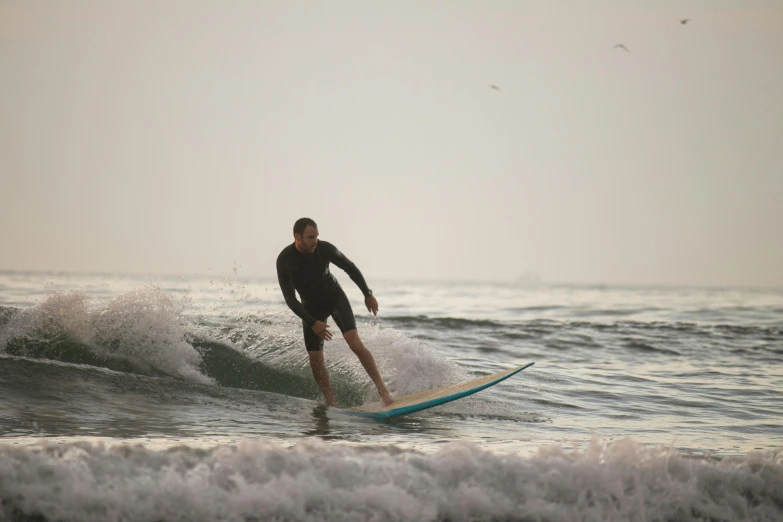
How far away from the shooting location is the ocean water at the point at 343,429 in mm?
5422

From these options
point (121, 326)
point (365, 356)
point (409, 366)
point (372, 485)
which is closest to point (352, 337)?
point (365, 356)

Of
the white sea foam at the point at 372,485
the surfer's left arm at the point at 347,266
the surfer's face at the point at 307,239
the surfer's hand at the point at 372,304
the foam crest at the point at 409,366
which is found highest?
the surfer's face at the point at 307,239

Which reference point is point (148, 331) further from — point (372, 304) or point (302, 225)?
point (372, 304)

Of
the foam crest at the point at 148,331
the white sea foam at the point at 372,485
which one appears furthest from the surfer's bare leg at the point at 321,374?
the white sea foam at the point at 372,485

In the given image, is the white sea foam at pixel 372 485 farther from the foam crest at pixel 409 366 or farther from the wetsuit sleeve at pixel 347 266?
the foam crest at pixel 409 366

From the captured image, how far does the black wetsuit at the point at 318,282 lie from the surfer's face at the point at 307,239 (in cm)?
11

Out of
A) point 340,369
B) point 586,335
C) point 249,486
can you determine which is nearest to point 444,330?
point 586,335

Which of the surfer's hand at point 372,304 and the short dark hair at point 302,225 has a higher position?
the short dark hair at point 302,225

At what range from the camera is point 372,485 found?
217 inches

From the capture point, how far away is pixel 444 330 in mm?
18734

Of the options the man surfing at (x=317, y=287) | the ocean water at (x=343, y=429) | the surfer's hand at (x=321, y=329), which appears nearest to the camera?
the ocean water at (x=343, y=429)

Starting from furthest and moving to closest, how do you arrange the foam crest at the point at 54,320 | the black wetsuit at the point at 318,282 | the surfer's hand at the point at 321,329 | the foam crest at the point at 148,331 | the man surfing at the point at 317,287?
the foam crest at the point at 54,320 < the foam crest at the point at 148,331 < the black wetsuit at the point at 318,282 < the man surfing at the point at 317,287 < the surfer's hand at the point at 321,329

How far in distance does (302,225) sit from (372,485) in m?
3.41

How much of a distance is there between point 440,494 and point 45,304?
26.1 ft
